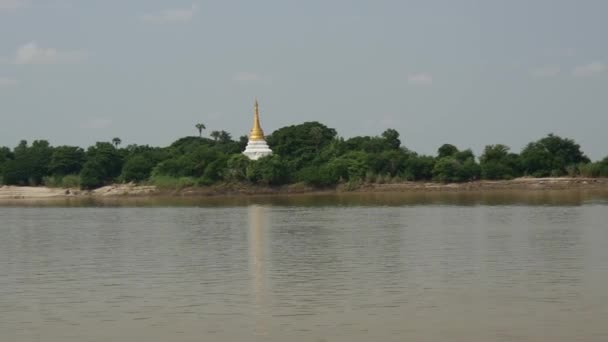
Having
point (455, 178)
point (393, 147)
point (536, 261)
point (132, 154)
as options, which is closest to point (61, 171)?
point (132, 154)

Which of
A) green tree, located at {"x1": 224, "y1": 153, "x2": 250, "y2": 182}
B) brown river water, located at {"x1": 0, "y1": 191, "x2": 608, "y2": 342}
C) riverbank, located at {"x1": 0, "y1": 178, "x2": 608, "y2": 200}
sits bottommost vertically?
brown river water, located at {"x1": 0, "y1": 191, "x2": 608, "y2": 342}

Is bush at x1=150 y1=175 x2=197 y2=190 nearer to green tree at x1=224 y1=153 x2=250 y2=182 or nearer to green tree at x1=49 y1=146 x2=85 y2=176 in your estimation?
green tree at x1=224 y1=153 x2=250 y2=182

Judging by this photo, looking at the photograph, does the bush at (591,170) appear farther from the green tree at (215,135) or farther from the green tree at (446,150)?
the green tree at (215,135)

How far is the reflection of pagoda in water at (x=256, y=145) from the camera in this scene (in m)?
72.1

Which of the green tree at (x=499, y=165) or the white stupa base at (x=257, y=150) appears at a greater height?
the white stupa base at (x=257, y=150)

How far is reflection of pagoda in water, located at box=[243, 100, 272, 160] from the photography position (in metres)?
72.1

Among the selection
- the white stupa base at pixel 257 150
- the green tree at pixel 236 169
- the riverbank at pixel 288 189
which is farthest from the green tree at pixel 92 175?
the green tree at pixel 236 169

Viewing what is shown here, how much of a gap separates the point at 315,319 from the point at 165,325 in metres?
2.25

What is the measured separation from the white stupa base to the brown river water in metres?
38.4

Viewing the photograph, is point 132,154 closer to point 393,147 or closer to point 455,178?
point 393,147

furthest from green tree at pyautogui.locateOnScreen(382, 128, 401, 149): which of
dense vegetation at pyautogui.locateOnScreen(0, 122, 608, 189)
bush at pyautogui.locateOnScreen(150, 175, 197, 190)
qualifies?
bush at pyautogui.locateOnScreen(150, 175, 197, 190)

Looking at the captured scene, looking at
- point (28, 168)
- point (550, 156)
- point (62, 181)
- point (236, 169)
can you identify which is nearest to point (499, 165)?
point (550, 156)

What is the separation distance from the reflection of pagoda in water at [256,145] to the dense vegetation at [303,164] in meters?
1.49

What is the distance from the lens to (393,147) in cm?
7638
